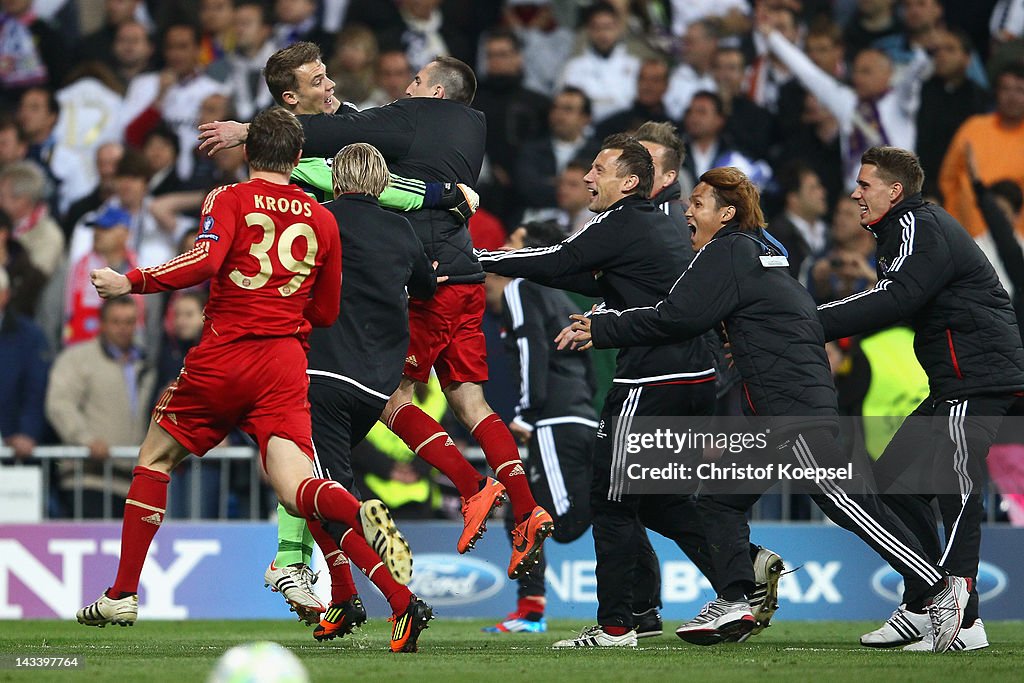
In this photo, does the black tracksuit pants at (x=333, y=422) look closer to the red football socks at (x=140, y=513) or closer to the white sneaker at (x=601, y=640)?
the red football socks at (x=140, y=513)

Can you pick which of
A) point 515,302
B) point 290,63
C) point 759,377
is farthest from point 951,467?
point 290,63

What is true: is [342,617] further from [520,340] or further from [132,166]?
[132,166]

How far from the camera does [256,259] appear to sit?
7402 millimetres

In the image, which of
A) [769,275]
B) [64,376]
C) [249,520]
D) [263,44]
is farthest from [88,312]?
[769,275]

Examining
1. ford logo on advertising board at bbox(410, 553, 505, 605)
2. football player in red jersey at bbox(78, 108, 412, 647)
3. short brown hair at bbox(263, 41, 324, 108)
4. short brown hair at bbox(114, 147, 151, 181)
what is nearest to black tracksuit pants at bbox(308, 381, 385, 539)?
football player in red jersey at bbox(78, 108, 412, 647)

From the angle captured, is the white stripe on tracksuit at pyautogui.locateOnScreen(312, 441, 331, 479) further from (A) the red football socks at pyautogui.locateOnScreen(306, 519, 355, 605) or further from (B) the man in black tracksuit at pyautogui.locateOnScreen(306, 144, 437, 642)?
(A) the red football socks at pyautogui.locateOnScreen(306, 519, 355, 605)

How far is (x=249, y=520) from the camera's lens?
12.3 metres

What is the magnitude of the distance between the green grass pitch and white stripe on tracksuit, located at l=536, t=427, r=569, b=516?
2.85 ft

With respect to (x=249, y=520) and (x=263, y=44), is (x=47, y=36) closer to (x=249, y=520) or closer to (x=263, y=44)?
(x=263, y=44)

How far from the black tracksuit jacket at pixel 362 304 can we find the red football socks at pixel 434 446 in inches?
26.5

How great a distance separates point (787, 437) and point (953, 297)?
1.16m

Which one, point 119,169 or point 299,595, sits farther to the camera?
point 119,169

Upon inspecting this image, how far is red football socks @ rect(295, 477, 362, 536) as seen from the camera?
23.7 ft

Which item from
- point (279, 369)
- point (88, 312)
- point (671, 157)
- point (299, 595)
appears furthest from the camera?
point (88, 312)
